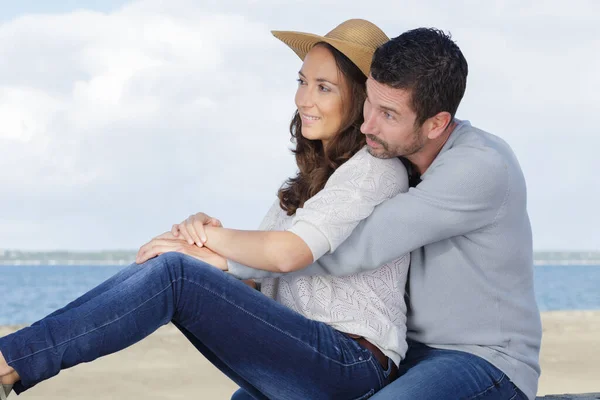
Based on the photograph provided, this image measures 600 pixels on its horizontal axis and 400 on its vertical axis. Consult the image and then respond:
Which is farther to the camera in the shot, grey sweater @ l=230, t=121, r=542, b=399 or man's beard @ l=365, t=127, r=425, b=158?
man's beard @ l=365, t=127, r=425, b=158

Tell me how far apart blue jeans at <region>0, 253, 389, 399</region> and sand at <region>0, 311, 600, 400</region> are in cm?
401

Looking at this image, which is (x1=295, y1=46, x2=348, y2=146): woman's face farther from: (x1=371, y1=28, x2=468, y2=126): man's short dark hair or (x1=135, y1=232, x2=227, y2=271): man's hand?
(x1=135, y1=232, x2=227, y2=271): man's hand

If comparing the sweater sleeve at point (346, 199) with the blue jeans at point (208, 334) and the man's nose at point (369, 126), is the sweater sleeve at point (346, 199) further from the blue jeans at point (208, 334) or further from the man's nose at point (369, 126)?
the blue jeans at point (208, 334)

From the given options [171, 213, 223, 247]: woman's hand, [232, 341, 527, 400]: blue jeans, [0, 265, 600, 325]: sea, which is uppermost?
[171, 213, 223, 247]: woman's hand

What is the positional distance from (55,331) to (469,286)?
133 centimetres

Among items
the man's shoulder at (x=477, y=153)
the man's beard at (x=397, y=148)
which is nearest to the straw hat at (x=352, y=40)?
the man's beard at (x=397, y=148)

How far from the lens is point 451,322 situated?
2.69 metres

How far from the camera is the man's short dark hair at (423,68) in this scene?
2629mm

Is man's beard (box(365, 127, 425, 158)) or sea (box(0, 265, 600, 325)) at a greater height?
man's beard (box(365, 127, 425, 158))

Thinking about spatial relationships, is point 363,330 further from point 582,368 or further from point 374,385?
point 582,368

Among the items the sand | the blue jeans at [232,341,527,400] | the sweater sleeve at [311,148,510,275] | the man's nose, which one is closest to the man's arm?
the sweater sleeve at [311,148,510,275]

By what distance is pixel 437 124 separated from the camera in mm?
2736

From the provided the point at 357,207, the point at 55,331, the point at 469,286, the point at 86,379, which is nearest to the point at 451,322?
the point at 469,286

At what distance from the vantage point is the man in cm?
256
